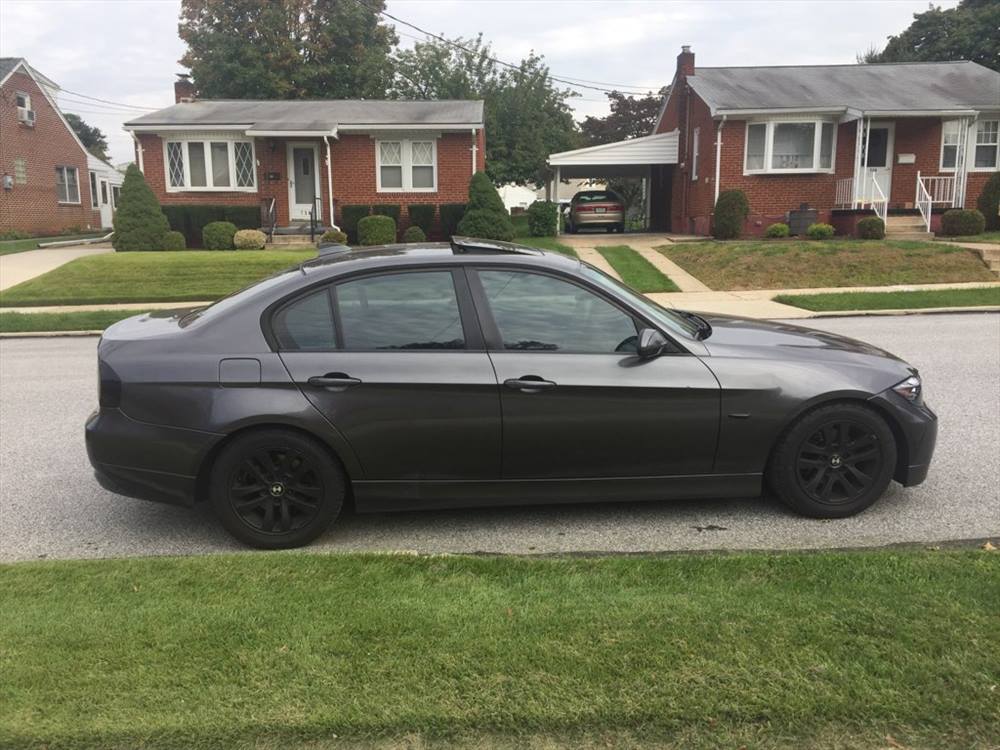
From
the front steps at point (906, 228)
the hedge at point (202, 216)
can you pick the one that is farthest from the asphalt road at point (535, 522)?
the hedge at point (202, 216)

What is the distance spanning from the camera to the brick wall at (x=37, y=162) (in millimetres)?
30438

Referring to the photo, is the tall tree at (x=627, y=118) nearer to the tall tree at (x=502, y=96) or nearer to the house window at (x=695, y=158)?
the tall tree at (x=502, y=96)

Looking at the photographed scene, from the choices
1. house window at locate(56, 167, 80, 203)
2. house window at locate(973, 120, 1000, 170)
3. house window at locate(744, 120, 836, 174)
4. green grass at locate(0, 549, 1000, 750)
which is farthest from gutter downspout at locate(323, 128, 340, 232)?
green grass at locate(0, 549, 1000, 750)

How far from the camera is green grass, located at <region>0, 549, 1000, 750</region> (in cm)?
262

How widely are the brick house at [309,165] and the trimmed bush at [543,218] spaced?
2159mm

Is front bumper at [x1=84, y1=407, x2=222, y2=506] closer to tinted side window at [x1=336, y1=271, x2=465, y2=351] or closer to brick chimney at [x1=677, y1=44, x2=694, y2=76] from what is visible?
tinted side window at [x1=336, y1=271, x2=465, y2=351]

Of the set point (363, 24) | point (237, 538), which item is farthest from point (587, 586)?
point (363, 24)

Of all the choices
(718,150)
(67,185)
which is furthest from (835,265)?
(67,185)

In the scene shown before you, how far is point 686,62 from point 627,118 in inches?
1014

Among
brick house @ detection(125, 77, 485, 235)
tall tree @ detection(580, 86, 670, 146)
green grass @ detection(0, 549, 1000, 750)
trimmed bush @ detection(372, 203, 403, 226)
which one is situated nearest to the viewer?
green grass @ detection(0, 549, 1000, 750)

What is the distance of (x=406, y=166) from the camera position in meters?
25.5

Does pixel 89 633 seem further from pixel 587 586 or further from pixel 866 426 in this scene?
pixel 866 426

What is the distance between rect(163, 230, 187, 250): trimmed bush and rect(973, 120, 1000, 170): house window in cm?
2344

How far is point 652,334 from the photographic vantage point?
14.4ft
